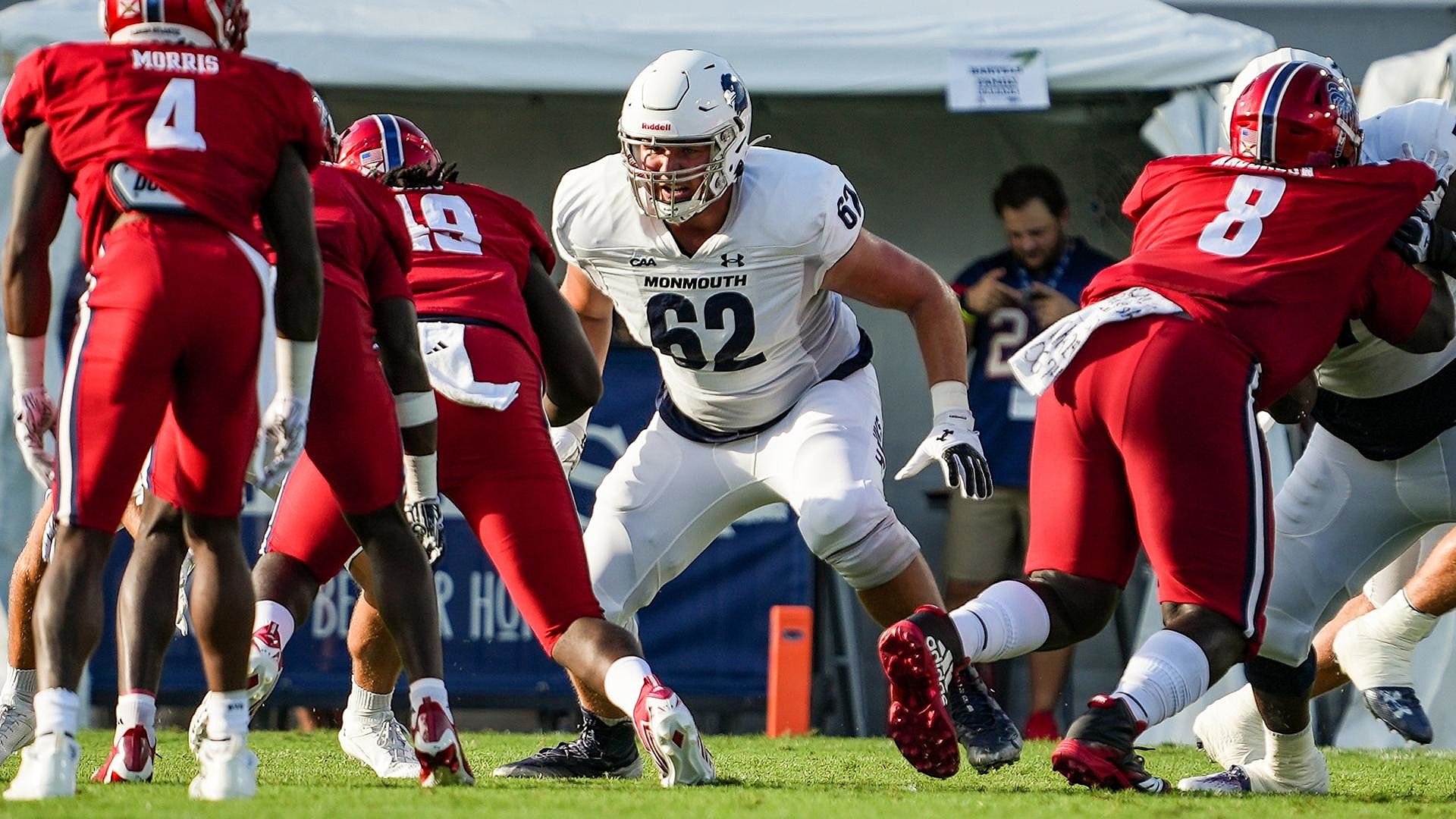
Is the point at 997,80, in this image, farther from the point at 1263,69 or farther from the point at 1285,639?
the point at 1285,639

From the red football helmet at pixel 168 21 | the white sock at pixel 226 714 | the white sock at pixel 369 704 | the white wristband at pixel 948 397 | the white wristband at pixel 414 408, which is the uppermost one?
the red football helmet at pixel 168 21

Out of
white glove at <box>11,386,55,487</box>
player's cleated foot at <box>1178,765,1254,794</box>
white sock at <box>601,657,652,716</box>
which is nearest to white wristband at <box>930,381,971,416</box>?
player's cleated foot at <box>1178,765,1254,794</box>

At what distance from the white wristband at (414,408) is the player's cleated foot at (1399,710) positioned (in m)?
2.31

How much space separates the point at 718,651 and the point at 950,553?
0.95m

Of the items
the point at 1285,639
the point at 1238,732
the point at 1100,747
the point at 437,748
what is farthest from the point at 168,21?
the point at 1238,732

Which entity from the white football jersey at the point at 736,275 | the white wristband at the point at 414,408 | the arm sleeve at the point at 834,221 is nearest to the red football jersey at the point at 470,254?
the white football jersey at the point at 736,275

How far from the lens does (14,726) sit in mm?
4105

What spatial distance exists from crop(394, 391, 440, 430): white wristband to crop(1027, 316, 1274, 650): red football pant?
1288mm

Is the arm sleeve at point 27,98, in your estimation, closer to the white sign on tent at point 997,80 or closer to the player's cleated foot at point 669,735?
the player's cleated foot at point 669,735

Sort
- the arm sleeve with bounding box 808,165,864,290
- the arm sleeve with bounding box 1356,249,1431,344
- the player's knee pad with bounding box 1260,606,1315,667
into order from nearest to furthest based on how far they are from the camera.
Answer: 1. the arm sleeve with bounding box 1356,249,1431,344
2. the player's knee pad with bounding box 1260,606,1315,667
3. the arm sleeve with bounding box 808,165,864,290

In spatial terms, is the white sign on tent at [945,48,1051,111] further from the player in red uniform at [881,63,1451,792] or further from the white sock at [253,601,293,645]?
the white sock at [253,601,293,645]

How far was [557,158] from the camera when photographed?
24.3 ft

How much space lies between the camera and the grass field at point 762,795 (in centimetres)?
316

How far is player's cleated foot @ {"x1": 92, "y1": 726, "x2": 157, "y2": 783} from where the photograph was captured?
3580 mm
